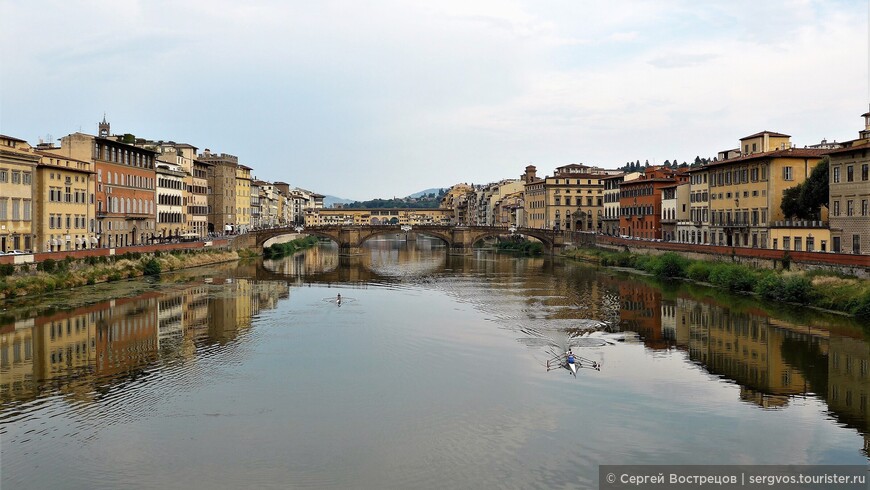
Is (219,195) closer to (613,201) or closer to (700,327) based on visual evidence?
(613,201)

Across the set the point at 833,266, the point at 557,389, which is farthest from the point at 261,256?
the point at 557,389

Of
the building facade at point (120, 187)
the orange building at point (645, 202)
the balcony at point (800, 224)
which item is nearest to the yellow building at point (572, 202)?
the orange building at point (645, 202)

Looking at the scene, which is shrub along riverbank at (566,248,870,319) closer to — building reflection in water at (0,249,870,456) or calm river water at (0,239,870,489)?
calm river water at (0,239,870,489)

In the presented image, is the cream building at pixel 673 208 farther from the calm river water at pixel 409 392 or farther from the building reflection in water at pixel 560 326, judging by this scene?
the calm river water at pixel 409 392

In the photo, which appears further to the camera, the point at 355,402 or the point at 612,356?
the point at 612,356

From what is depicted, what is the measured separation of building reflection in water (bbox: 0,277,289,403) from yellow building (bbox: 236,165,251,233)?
54.9 m

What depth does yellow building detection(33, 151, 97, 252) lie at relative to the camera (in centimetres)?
4991

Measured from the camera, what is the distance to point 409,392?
2361 centimetres

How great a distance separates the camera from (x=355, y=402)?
2259 centimetres

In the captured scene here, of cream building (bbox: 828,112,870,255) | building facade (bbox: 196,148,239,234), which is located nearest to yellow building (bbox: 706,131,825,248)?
cream building (bbox: 828,112,870,255)

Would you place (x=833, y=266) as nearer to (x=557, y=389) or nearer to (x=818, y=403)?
(x=818, y=403)

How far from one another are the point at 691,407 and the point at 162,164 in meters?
66.4

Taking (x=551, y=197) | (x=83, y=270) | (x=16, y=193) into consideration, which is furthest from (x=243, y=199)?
(x=16, y=193)

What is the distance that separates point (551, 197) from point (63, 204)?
67.7 meters
